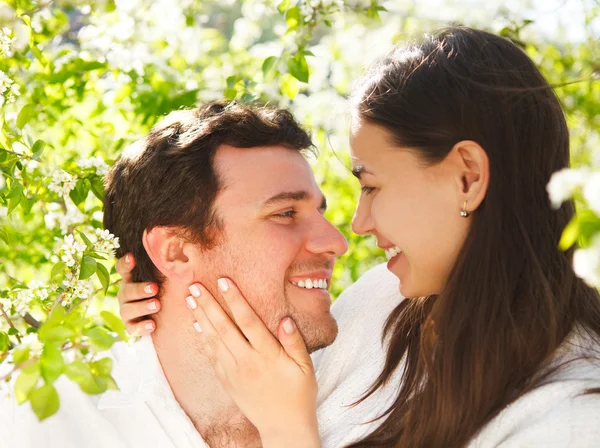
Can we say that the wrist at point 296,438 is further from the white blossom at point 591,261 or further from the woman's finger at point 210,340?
the white blossom at point 591,261

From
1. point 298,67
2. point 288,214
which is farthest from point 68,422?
point 298,67

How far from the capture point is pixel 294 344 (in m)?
2.38

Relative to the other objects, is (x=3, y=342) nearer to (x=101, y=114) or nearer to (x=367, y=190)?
(x=367, y=190)

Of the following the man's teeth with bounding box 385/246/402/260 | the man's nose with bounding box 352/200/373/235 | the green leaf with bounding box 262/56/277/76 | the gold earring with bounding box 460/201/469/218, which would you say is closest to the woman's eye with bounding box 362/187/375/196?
the man's nose with bounding box 352/200/373/235

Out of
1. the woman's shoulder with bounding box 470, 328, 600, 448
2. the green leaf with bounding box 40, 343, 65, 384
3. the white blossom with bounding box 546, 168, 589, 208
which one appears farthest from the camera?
the woman's shoulder with bounding box 470, 328, 600, 448

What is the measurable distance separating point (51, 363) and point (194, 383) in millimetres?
1265

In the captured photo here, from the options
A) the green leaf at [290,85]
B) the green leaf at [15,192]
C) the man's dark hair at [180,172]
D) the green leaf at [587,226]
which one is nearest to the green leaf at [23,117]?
the green leaf at [15,192]

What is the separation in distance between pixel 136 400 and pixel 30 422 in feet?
1.06

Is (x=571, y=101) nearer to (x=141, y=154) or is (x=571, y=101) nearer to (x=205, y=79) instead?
(x=205, y=79)

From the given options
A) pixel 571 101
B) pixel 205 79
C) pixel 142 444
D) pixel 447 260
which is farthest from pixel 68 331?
pixel 571 101

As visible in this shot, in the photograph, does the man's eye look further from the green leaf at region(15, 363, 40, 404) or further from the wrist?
the green leaf at region(15, 363, 40, 404)

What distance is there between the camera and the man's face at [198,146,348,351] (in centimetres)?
248

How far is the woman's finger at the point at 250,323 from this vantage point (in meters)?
2.38

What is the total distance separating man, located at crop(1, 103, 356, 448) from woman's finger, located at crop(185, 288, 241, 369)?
73mm
